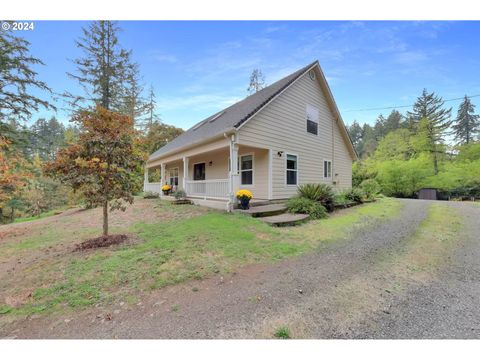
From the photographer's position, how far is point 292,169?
1086 centimetres

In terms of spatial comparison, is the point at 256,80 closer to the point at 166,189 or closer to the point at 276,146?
the point at 166,189

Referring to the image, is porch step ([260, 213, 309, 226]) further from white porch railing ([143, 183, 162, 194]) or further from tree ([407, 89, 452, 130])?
tree ([407, 89, 452, 130])

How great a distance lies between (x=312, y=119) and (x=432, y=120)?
24.8 meters

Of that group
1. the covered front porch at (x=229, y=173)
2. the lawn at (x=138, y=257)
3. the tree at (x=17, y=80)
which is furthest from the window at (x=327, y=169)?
the tree at (x=17, y=80)

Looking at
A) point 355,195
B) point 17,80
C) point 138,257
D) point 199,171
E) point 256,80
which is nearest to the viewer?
point 138,257

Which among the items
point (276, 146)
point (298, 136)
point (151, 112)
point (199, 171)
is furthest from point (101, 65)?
point (298, 136)

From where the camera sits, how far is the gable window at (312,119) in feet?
39.0

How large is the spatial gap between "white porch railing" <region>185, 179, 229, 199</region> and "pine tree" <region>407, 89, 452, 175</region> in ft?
80.5

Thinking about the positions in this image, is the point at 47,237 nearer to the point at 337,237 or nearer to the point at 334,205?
the point at 337,237

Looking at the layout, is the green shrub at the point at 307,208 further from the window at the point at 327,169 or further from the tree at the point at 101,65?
the tree at the point at 101,65

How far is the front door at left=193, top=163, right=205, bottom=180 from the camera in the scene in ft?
46.0

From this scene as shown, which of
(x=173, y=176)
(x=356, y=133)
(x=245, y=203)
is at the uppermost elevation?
(x=356, y=133)

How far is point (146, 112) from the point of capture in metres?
27.7

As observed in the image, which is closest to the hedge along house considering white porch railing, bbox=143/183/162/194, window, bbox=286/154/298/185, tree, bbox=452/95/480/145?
window, bbox=286/154/298/185
